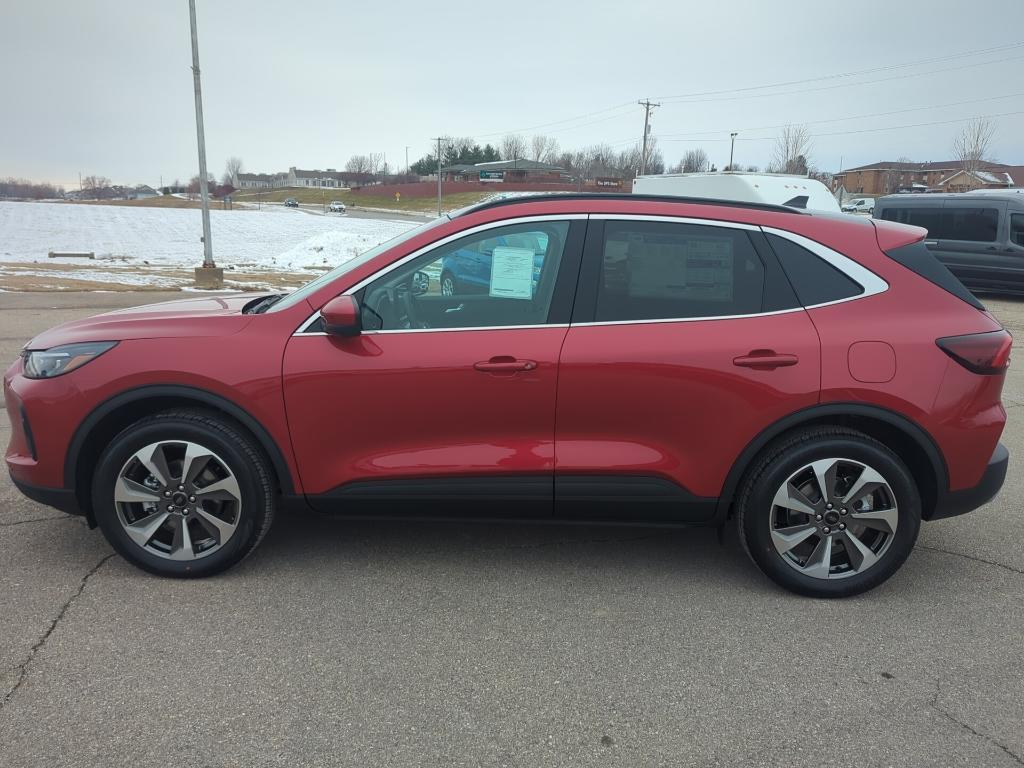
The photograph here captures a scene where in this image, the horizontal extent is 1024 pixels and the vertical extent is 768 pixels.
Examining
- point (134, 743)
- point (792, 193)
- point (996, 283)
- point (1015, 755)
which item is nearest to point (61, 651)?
point (134, 743)

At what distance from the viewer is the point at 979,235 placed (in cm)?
1462

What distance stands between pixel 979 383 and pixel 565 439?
1.78 metres

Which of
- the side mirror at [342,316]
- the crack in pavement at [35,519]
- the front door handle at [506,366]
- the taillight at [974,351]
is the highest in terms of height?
the side mirror at [342,316]

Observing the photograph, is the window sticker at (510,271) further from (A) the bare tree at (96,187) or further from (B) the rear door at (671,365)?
(A) the bare tree at (96,187)

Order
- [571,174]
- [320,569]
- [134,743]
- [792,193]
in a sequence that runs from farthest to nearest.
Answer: [571,174], [792,193], [320,569], [134,743]

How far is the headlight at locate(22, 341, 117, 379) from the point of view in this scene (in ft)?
10.8

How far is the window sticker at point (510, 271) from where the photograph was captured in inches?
130

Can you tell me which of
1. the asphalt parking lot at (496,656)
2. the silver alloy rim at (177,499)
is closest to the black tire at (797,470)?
the asphalt parking lot at (496,656)

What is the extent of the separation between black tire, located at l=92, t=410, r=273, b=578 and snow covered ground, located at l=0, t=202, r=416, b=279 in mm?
18685

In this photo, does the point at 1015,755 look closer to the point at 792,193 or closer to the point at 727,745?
the point at 727,745

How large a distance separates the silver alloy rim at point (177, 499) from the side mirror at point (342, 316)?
2.58 ft

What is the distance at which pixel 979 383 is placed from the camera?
3172mm

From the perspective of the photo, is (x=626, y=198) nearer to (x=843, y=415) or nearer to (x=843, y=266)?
(x=843, y=266)

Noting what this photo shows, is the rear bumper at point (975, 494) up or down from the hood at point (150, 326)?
down
